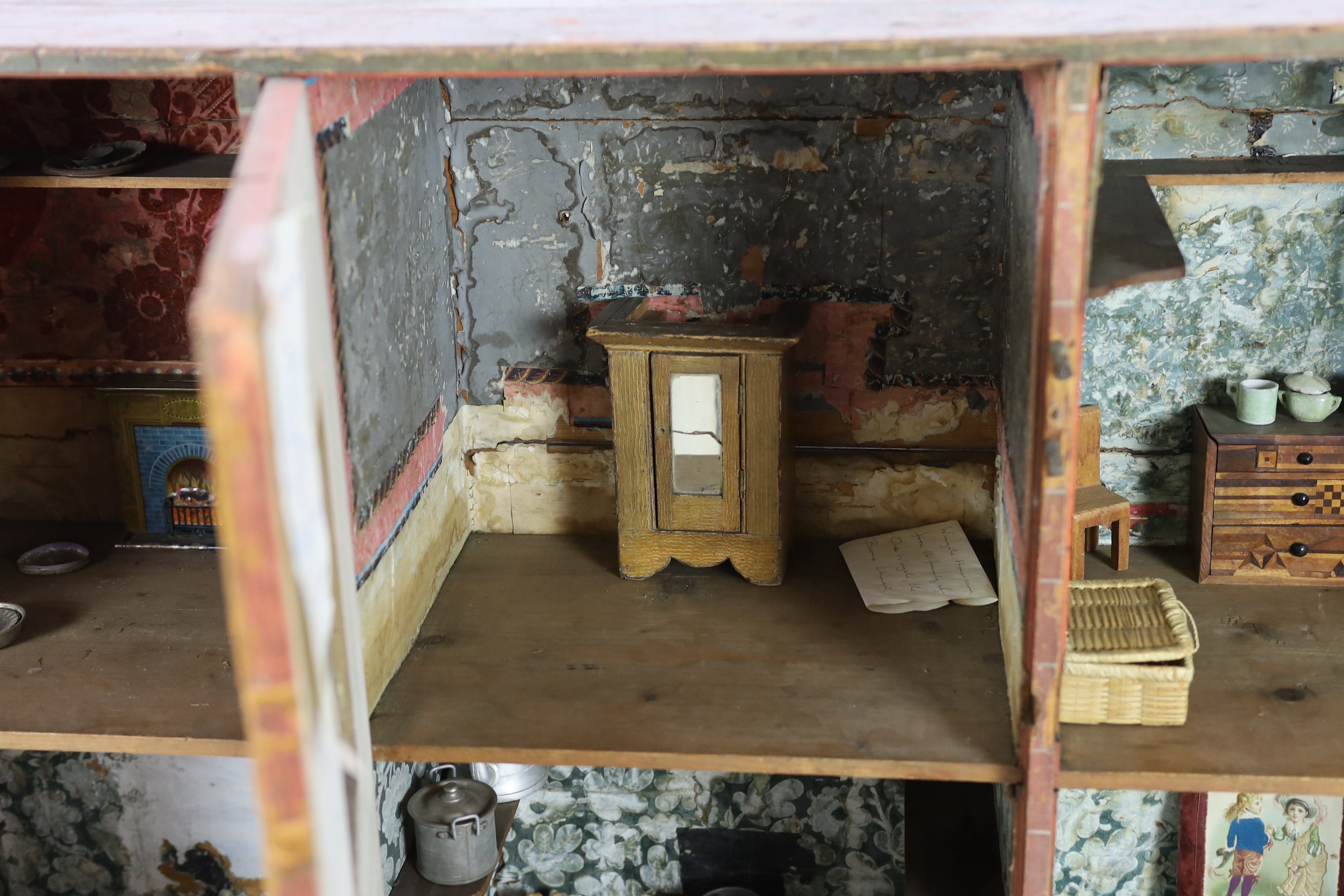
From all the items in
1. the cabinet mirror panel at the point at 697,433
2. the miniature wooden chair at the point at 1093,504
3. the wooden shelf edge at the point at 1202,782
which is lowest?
the wooden shelf edge at the point at 1202,782

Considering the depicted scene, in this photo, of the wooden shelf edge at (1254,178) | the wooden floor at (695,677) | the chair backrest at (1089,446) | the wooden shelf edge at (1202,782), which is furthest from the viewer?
the chair backrest at (1089,446)

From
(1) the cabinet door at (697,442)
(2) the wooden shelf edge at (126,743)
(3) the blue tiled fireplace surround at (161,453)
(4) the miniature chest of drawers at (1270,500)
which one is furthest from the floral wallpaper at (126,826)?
(4) the miniature chest of drawers at (1270,500)

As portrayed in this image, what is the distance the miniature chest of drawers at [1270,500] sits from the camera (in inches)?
97.7

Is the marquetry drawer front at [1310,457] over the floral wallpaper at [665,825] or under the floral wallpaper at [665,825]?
over

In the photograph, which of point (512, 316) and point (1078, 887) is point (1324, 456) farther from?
point (512, 316)

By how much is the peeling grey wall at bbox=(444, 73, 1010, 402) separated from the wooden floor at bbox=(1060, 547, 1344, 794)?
691mm

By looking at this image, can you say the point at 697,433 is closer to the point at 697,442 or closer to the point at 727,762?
the point at 697,442

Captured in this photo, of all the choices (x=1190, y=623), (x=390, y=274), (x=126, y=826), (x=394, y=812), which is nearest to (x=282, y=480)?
(x=390, y=274)

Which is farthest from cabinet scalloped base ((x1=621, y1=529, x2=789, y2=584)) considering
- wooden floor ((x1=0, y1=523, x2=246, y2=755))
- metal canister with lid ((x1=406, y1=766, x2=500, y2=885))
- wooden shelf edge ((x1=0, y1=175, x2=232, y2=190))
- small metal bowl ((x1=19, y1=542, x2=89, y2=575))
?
small metal bowl ((x1=19, y1=542, x2=89, y2=575))

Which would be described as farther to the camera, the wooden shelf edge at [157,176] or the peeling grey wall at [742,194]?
the peeling grey wall at [742,194]

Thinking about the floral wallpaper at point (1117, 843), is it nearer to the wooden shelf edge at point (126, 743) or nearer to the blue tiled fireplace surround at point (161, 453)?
the wooden shelf edge at point (126, 743)

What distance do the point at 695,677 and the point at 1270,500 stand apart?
3.83 feet

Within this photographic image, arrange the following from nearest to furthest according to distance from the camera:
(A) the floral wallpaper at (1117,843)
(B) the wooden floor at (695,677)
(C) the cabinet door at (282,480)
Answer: (C) the cabinet door at (282,480)
(B) the wooden floor at (695,677)
(A) the floral wallpaper at (1117,843)

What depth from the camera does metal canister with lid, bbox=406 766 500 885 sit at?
A: 2.90 metres
